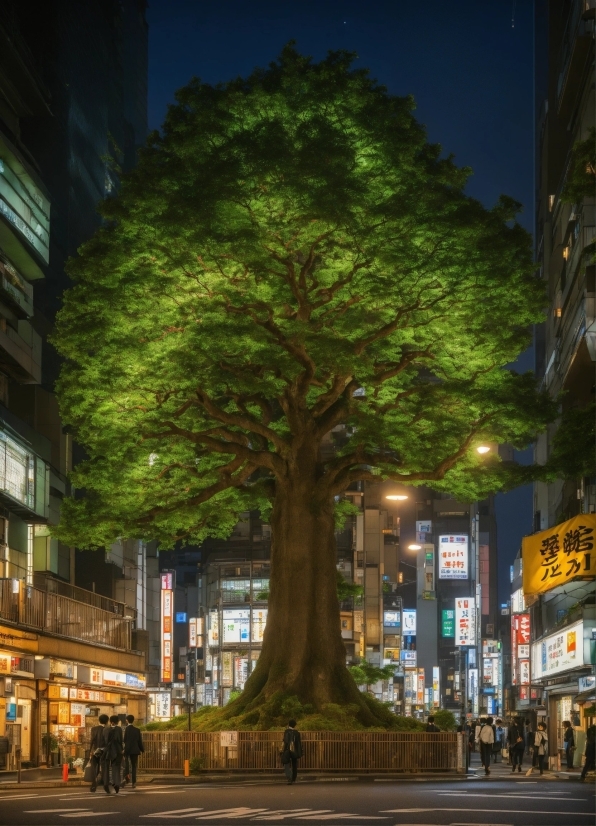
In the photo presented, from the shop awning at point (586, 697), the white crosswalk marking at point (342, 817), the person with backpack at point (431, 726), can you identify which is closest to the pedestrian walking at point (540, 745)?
the person with backpack at point (431, 726)

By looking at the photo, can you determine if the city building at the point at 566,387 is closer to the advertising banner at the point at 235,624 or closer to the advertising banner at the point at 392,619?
the advertising banner at the point at 235,624

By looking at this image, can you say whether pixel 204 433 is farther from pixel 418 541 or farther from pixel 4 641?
pixel 418 541

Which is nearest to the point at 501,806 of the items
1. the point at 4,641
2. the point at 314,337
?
the point at 314,337

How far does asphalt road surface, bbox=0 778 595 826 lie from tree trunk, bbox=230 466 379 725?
11.8 feet

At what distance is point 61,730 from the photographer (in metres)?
51.2

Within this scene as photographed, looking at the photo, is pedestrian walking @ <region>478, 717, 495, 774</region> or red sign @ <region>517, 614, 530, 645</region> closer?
pedestrian walking @ <region>478, 717, 495, 774</region>

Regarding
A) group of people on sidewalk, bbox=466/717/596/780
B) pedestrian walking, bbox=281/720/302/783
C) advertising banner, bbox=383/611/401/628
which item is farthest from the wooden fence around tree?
advertising banner, bbox=383/611/401/628

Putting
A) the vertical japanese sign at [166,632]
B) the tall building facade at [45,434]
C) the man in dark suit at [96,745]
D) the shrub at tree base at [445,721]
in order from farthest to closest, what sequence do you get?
the vertical japanese sign at [166,632], the tall building facade at [45,434], the shrub at tree base at [445,721], the man in dark suit at [96,745]

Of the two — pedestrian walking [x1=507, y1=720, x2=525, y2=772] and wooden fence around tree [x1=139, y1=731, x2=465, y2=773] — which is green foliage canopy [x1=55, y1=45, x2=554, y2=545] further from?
pedestrian walking [x1=507, y1=720, x2=525, y2=772]

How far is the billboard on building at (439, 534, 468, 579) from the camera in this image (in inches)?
3718

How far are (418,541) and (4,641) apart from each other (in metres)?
102

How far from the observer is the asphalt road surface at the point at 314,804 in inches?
680

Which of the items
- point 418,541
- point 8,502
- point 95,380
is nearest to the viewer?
point 95,380

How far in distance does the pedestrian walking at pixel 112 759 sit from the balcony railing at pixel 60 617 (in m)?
15.8
